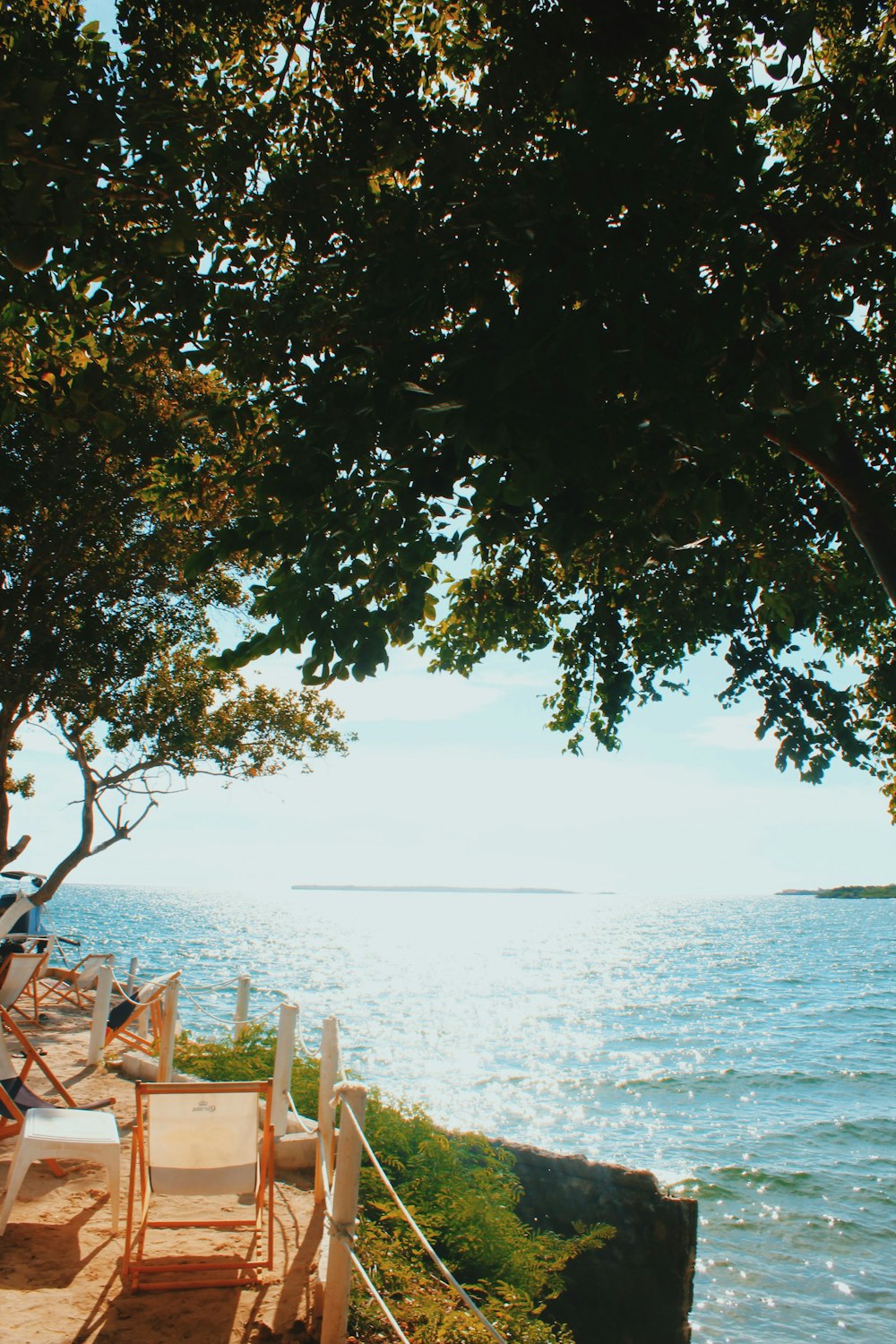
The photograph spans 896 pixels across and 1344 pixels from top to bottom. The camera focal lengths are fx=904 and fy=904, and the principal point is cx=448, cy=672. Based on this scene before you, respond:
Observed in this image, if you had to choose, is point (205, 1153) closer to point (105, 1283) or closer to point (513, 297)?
point (105, 1283)

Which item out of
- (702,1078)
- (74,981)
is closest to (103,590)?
(74,981)

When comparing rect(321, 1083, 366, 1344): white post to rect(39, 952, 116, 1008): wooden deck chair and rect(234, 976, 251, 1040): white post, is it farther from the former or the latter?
rect(39, 952, 116, 1008): wooden deck chair

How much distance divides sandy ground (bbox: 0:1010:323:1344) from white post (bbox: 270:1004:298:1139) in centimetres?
56

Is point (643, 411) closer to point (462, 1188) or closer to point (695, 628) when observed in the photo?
point (695, 628)

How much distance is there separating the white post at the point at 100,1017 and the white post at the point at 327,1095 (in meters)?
4.96

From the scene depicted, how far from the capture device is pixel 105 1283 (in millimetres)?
4645

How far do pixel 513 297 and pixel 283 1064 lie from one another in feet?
18.2

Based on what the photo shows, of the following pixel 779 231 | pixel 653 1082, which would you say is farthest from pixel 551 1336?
pixel 653 1082

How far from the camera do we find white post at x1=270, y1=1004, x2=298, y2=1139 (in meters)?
6.77

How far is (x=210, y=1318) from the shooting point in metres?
4.32

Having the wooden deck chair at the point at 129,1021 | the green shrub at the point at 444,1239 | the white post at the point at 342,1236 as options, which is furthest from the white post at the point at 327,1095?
the wooden deck chair at the point at 129,1021

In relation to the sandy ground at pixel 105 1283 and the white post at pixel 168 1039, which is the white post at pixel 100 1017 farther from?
the sandy ground at pixel 105 1283

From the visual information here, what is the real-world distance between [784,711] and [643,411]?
4.88m

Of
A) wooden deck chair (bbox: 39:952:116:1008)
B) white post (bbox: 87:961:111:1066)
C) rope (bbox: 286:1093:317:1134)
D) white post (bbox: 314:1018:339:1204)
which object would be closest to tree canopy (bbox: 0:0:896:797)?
white post (bbox: 314:1018:339:1204)
